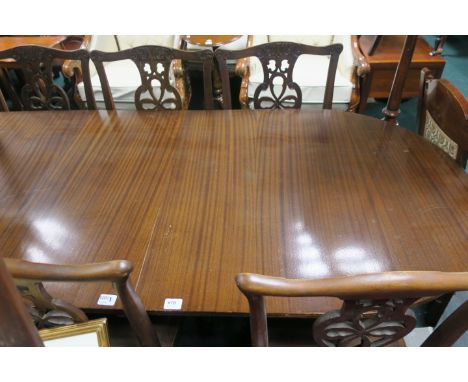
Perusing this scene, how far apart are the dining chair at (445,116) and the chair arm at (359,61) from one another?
2.51 ft

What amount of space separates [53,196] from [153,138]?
0.36 m

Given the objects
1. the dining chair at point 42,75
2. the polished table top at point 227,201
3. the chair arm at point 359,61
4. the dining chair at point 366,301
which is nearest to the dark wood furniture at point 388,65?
the chair arm at point 359,61

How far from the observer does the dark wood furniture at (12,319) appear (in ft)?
0.72

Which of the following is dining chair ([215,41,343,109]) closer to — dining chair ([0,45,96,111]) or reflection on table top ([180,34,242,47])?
dining chair ([0,45,96,111])

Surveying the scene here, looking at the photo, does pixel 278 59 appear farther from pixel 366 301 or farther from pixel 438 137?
pixel 366 301

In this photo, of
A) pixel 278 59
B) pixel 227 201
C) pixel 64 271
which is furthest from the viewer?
pixel 278 59

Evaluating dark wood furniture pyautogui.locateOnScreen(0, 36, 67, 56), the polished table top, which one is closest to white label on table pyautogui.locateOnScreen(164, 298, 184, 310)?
the polished table top

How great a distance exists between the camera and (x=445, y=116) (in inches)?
35.7

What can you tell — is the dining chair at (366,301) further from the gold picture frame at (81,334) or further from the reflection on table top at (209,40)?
the reflection on table top at (209,40)

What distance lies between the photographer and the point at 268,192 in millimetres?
859

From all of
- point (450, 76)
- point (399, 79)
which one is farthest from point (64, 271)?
point (450, 76)

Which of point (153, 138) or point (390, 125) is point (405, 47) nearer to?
point (390, 125)

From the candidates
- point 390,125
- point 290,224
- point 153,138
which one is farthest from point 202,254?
point 390,125

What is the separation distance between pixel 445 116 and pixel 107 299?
972mm
